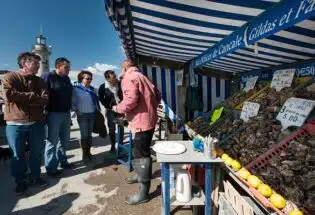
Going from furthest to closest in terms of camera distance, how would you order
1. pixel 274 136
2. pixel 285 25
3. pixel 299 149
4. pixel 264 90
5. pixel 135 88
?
pixel 264 90 < pixel 135 88 < pixel 274 136 < pixel 299 149 < pixel 285 25

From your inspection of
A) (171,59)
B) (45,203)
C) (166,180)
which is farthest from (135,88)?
(171,59)

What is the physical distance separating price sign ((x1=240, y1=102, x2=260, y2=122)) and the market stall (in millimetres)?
19

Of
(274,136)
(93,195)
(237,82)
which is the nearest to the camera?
(274,136)

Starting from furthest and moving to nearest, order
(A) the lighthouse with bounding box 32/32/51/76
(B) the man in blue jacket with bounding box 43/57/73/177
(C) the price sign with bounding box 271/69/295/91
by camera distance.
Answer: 1. (A) the lighthouse with bounding box 32/32/51/76
2. (B) the man in blue jacket with bounding box 43/57/73/177
3. (C) the price sign with bounding box 271/69/295/91

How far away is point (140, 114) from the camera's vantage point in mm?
3092

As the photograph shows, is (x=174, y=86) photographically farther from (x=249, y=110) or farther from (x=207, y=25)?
(x=207, y=25)

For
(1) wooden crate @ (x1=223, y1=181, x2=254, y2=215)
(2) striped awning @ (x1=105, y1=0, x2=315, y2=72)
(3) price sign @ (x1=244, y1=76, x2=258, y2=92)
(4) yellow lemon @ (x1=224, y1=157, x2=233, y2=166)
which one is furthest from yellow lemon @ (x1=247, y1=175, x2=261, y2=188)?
(3) price sign @ (x1=244, y1=76, x2=258, y2=92)

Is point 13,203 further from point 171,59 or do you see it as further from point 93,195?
point 171,59

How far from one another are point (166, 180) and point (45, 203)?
193cm

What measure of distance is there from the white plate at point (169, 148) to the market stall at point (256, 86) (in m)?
0.21

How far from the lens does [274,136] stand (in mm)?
2525

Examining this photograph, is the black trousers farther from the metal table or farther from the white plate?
the metal table

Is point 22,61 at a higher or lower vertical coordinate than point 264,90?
higher

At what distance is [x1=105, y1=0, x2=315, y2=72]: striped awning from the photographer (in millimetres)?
2332
